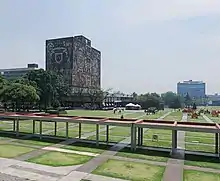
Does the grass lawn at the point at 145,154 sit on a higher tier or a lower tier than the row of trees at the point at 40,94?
lower

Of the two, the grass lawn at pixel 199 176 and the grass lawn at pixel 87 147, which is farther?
the grass lawn at pixel 87 147

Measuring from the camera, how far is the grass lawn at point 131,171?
12.6 meters

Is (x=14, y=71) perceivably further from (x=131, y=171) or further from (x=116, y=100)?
(x=131, y=171)

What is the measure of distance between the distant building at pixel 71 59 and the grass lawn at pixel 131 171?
9878 centimetres

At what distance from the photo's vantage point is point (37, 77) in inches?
2601

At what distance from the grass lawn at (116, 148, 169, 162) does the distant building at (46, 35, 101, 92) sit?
3757 inches

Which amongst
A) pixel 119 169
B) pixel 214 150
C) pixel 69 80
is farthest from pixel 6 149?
pixel 69 80

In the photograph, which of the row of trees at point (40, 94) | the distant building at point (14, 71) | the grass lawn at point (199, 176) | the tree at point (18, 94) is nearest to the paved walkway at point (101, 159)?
the grass lawn at point (199, 176)

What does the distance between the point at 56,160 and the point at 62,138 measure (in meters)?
7.66

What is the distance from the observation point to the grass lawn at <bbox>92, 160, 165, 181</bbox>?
12.6 metres

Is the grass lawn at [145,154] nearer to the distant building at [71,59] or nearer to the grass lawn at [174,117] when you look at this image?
the grass lawn at [174,117]

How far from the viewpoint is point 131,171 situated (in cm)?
1345

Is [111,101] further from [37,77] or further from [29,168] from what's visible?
[29,168]

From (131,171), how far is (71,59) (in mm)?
105797
